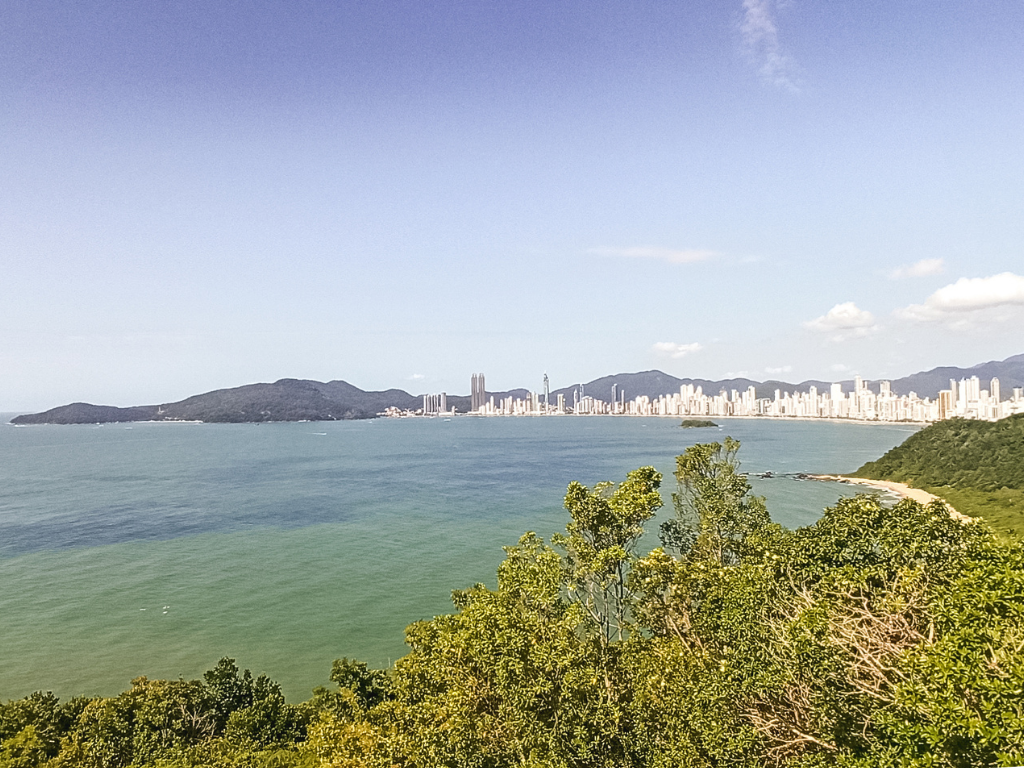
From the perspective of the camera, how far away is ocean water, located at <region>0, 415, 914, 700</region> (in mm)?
15508

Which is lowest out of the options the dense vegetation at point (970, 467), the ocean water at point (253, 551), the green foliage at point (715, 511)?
the ocean water at point (253, 551)

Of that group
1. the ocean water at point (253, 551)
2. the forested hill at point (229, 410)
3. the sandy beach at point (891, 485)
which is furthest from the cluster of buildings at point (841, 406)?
the ocean water at point (253, 551)

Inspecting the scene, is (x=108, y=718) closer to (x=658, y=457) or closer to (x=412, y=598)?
(x=412, y=598)

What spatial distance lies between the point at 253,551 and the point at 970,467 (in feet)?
137

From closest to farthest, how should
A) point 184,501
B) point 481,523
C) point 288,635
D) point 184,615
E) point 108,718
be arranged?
point 108,718
point 288,635
point 184,615
point 481,523
point 184,501

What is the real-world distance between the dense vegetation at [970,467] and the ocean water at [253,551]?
18.6 feet

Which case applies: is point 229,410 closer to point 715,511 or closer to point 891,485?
point 891,485

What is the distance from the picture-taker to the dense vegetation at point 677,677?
387 cm

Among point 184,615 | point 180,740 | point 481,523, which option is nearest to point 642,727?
point 180,740

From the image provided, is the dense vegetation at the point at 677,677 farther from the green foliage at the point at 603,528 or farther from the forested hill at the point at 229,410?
the forested hill at the point at 229,410

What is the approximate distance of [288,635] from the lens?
54.2ft

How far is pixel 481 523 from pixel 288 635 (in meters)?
13.4

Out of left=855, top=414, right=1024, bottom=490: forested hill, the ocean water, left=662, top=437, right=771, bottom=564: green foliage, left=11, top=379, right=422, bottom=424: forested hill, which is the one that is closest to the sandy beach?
left=855, top=414, right=1024, bottom=490: forested hill

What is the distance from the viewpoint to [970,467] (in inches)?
1475
